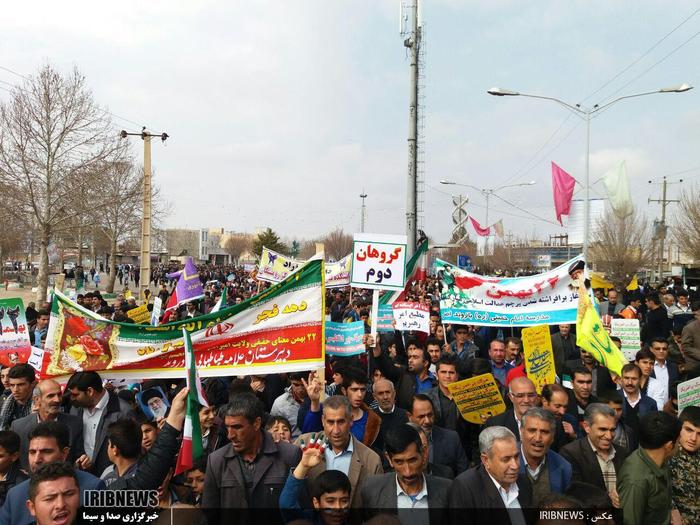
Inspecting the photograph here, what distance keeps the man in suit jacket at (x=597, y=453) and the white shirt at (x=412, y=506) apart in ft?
4.35

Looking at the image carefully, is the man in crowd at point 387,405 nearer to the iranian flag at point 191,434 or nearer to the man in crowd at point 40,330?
the iranian flag at point 191,434

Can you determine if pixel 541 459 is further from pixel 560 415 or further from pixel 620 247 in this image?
pixel 620 247

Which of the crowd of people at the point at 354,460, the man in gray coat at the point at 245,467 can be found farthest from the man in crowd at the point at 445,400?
the man in gray coat at the point at 245,467

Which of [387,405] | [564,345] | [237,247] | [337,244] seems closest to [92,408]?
[387,405]


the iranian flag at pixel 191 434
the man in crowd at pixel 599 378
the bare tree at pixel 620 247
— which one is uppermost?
the bare tree at pixel 620 247

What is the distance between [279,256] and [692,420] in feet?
35.6

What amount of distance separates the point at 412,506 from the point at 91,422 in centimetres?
302

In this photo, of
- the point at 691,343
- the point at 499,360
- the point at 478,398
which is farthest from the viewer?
the point at 691,343

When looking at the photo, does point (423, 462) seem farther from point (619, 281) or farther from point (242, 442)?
point (619, 281)

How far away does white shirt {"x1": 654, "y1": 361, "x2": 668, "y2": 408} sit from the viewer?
6.75 meters

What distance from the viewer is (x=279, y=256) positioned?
14.0 meters

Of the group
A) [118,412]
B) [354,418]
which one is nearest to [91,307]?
[118,412]

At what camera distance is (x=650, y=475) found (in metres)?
3.71

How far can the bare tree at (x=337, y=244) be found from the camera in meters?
78.2
